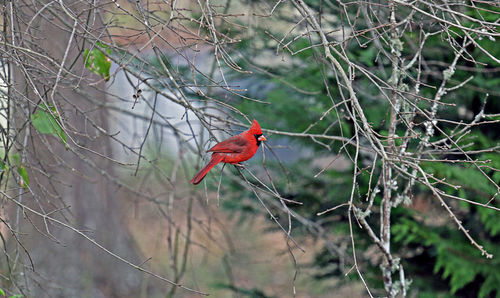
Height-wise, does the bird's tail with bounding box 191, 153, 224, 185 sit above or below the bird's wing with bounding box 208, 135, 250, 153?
below

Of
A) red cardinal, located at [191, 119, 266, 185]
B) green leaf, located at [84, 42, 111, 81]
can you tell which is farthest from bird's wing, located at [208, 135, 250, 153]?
green leaf, located at [84, 42, 111, 81]

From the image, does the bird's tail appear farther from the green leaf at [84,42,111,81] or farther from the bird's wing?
the green leaf at [84,42,111,81]

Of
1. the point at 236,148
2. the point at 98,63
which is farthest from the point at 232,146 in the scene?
the point at 98,63

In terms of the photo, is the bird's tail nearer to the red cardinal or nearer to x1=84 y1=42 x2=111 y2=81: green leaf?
the red cardinal

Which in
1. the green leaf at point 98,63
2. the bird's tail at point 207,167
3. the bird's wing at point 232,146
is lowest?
the bird's tail at point 207,167

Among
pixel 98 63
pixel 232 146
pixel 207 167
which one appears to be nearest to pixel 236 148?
pixel 232 146

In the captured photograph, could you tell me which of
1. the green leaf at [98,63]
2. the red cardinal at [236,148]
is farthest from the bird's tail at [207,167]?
the green leaf at [98,63]

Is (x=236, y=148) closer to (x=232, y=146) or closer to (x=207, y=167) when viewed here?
(x=232, y=146)

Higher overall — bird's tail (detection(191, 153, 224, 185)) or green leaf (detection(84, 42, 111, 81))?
green leaf (detection(84, 42, 111, 81))

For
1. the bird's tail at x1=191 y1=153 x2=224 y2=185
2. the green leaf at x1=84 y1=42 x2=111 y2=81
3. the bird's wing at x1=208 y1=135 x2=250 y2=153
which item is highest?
the green leaf at x1=84 y1=42 x2=111 y2=81

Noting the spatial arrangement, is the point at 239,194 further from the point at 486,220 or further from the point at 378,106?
the point at 486,220

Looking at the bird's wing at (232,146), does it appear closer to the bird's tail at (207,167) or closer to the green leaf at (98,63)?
the bird's tail at (207,167)

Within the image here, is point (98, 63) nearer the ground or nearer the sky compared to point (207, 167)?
nearer the sky

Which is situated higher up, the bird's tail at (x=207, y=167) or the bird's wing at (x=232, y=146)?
the bird's wing at (x=232, y=146)
